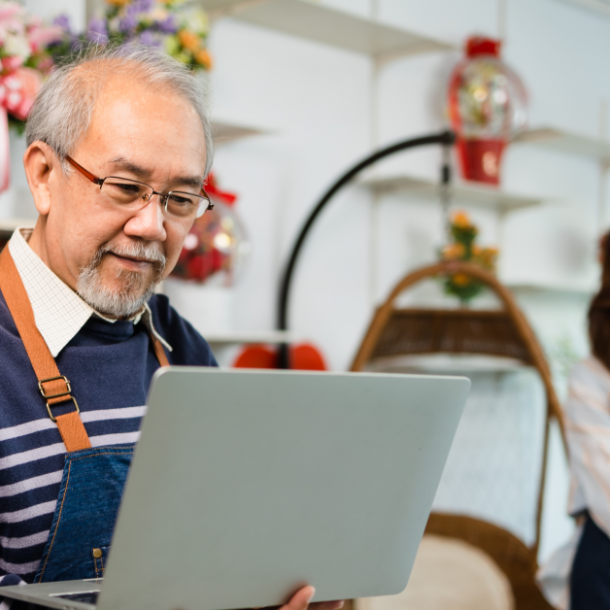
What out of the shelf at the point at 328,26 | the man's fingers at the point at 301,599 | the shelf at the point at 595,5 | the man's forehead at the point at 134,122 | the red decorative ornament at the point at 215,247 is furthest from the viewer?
the shelf at the point at 595,5

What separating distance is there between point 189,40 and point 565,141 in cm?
165

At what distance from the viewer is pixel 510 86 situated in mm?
2336

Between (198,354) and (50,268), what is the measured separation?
0.27m

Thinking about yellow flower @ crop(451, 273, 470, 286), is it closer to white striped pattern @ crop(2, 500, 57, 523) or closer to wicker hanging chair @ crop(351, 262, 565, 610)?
wicker hanging chair @ crop(351, 262, 565, 610)

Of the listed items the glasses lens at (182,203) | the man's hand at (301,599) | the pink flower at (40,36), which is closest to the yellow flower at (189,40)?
the pink flower at (40,36)

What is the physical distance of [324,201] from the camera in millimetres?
2117

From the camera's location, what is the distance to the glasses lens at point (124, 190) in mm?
934

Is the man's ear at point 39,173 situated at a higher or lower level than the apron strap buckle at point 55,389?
higher

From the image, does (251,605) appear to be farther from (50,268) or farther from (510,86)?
(510,86)

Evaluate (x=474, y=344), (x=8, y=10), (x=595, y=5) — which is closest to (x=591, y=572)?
(x=474, y=344)

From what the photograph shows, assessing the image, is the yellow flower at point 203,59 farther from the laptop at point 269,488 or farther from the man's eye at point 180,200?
the laptop at point 269,488

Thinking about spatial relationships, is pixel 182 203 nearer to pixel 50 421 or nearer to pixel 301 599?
pixel 50 421

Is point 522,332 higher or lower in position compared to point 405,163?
lower

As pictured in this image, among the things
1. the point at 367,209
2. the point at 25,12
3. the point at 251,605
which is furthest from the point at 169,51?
the point at 251,605
